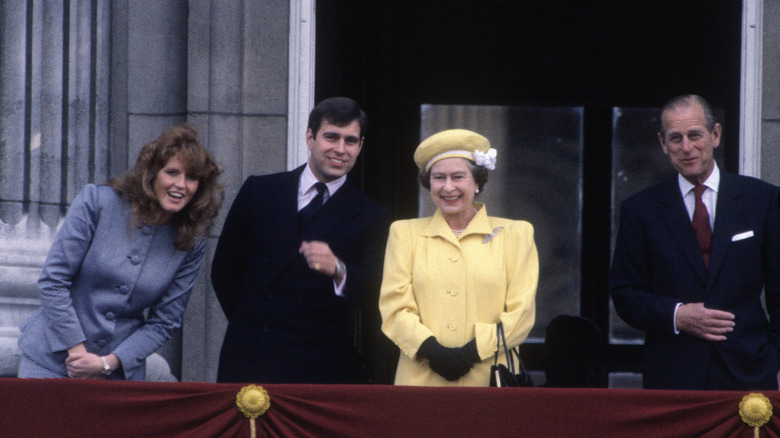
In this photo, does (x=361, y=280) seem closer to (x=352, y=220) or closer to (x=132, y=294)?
(x=352, y=220)

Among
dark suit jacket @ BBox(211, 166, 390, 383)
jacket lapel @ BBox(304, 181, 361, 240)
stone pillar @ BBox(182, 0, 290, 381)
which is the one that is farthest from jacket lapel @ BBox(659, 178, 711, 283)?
stone pillar @ BBox(182, 0, 290, 381)

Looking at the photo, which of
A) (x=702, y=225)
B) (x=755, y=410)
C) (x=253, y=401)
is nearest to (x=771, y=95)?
(x=702, y=225)

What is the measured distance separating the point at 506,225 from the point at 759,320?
1167 mm

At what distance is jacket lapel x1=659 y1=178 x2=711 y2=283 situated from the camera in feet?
14.8

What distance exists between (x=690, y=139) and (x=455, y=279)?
122cm

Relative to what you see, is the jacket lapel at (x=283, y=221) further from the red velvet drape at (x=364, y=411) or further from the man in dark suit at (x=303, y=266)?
the red velvet drape at (x=364, y=411)

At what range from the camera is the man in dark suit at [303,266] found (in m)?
4.49

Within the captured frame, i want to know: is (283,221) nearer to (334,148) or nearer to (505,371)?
(334,148)

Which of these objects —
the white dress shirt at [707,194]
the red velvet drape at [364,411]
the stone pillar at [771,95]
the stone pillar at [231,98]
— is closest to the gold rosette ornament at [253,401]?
the red velvet drape at [364,411]

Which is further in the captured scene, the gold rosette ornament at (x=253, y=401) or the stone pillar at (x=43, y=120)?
the stone pillar at (x=43, y=120)

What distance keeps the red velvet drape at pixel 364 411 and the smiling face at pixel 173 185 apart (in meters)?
0.89

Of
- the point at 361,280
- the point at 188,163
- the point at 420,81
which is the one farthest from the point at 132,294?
the point at 420,81

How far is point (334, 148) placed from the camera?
458 cm

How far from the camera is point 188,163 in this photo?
14.5 feet
